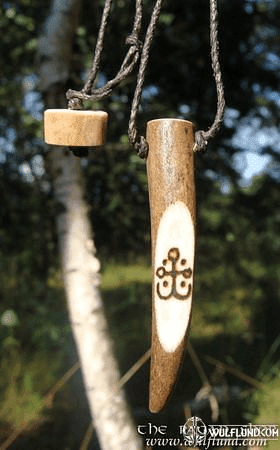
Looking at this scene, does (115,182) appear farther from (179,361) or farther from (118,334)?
(179,361)

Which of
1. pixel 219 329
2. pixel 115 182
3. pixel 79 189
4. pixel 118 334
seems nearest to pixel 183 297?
→ pixel 79 189

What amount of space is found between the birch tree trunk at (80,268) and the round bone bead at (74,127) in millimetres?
1367

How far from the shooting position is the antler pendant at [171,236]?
1.12 m

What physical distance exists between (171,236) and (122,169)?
2.01 meters

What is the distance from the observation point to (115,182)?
122 inches

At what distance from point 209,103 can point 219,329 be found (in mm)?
2121

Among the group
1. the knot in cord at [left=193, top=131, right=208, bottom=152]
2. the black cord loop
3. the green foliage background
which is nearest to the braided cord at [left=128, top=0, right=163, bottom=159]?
the black cord loop

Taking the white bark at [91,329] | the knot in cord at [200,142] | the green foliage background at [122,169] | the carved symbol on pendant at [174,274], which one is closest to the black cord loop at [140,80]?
the knot in cord at [200,142]

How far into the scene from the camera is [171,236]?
1.12 meters

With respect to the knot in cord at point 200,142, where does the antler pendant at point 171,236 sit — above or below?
below

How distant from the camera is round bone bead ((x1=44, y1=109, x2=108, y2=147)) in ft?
3.75

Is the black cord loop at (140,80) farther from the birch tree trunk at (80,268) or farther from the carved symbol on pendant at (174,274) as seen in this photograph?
the birch tree trunk at (80,268)

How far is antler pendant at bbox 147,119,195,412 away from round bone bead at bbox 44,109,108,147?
0.36 ft

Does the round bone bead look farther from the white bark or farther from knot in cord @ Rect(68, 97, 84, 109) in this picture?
the white bark
